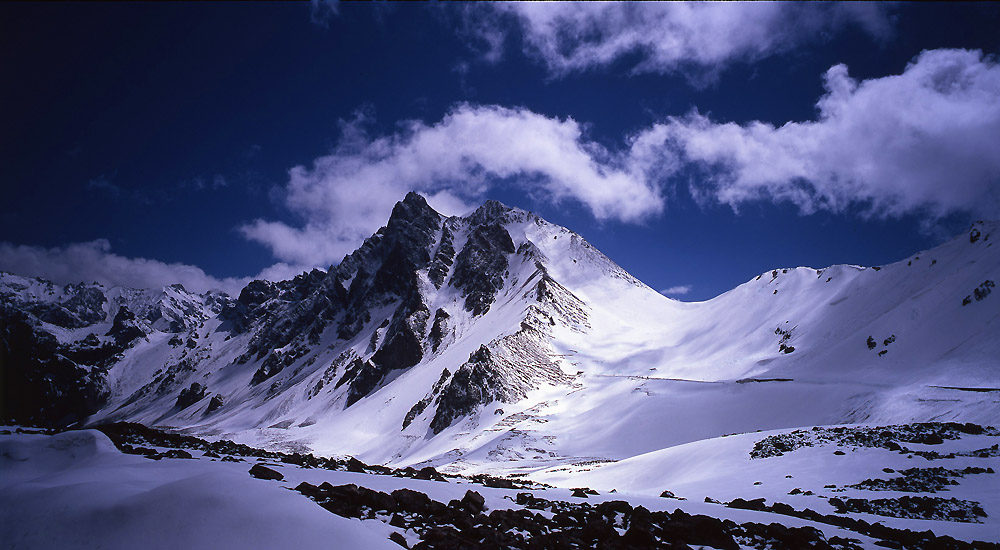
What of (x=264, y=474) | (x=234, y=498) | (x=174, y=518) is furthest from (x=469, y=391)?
(x=174, y=518)

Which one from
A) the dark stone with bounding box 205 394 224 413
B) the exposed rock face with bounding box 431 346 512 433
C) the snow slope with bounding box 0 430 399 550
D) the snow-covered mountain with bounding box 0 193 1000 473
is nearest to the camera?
the snow slope with bounding box 0 430 399 550

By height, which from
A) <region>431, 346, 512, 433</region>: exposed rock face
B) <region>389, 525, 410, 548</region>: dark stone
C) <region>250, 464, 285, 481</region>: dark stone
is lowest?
<region>389, 525, 410, 548</region>: dark stone

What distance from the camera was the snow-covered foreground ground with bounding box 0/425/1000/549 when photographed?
761 centimetres

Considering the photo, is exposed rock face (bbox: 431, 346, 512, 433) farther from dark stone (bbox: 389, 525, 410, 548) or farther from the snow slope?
the snow slope

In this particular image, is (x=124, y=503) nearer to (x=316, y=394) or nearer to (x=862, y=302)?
(x=862, y=302)

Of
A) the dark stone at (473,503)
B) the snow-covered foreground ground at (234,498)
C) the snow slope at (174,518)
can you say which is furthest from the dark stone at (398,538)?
the dark stone at (473,503)

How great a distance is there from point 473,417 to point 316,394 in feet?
301

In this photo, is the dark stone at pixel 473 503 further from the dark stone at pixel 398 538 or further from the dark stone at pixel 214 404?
the dark stone at pixel 214 404

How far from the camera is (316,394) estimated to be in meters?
161

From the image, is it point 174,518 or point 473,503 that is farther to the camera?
point 473,503

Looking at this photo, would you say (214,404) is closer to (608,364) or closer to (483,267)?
(483,267)

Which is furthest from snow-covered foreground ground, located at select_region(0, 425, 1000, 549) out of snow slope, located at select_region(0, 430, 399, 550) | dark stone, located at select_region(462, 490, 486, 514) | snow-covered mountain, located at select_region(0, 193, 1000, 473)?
snow-covered mountain, located at select_region(0, 193, 1000, 473)

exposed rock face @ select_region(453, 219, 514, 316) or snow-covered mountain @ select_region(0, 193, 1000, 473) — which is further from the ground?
exposed rock face @ select_region(453, 219, 514, 316)

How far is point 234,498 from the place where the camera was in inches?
320
